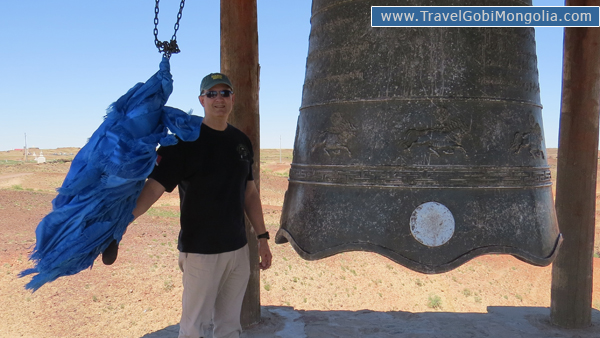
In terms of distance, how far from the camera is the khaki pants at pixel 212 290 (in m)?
2.25

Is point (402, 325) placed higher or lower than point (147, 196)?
lower

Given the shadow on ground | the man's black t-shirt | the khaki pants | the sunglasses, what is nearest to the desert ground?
the shadow on ground

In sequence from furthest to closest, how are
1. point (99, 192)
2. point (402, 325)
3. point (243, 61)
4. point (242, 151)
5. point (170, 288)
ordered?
point (170, 288) < point (402, 325) < point (243, 61) < point (242, 151) < point (99, 192)

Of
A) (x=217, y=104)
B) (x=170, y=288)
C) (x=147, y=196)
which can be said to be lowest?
(x=170, y=288)

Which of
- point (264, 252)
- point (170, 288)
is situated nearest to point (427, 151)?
point (264, 252)

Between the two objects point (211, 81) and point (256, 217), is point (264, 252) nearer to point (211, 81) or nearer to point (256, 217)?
point (256, 217)

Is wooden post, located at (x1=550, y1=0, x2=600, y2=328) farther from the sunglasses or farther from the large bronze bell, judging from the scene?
the sunglasses

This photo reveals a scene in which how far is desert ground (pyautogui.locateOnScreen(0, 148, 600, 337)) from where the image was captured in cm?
539

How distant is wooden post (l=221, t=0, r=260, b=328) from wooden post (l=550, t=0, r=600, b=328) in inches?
113

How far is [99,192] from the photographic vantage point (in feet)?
5.70

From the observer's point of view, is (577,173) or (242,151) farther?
(577,173)

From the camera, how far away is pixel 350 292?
7.12 m

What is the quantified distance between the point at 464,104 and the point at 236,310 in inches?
58.4

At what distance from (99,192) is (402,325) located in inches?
145
